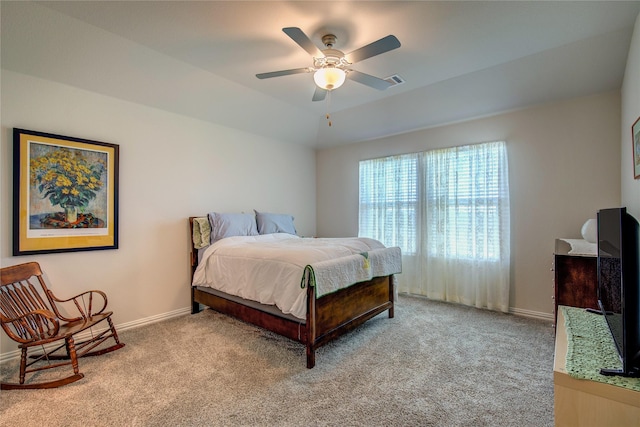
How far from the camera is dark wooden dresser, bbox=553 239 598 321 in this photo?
7.39 ft

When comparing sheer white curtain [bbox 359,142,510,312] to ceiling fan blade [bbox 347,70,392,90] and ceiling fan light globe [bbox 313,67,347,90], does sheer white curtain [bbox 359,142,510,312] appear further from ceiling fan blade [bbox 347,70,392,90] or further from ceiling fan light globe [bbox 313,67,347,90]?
ceiling fan light globe [bbox 313,67,347,90]

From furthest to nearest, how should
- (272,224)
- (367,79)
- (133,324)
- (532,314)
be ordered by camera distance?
(272,224)
(532,314)
(133,324)
(367,79)

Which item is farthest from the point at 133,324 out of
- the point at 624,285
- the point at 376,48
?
the point at 624,285

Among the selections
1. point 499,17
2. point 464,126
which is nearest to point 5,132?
point 499,17

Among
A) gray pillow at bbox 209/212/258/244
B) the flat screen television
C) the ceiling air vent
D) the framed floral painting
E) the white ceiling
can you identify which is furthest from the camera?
gray pillow at bbox 209/212/258/244

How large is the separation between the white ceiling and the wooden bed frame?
2.18m

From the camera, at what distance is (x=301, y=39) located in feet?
6.36

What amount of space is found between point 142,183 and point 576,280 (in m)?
4.32

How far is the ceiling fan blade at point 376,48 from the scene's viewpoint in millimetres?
1864

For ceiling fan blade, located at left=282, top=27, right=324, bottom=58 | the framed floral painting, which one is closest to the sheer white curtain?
ceiling fan blade, located at left=282, top=27, right=324, bottom=58

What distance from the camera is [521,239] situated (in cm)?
346

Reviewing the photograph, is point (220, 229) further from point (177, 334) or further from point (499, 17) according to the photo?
point (499, 17)

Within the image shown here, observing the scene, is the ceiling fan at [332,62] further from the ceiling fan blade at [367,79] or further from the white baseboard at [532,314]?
the white baseboard at [532,314]

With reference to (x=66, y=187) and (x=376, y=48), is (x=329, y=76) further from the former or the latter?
(x=66, y=187)
